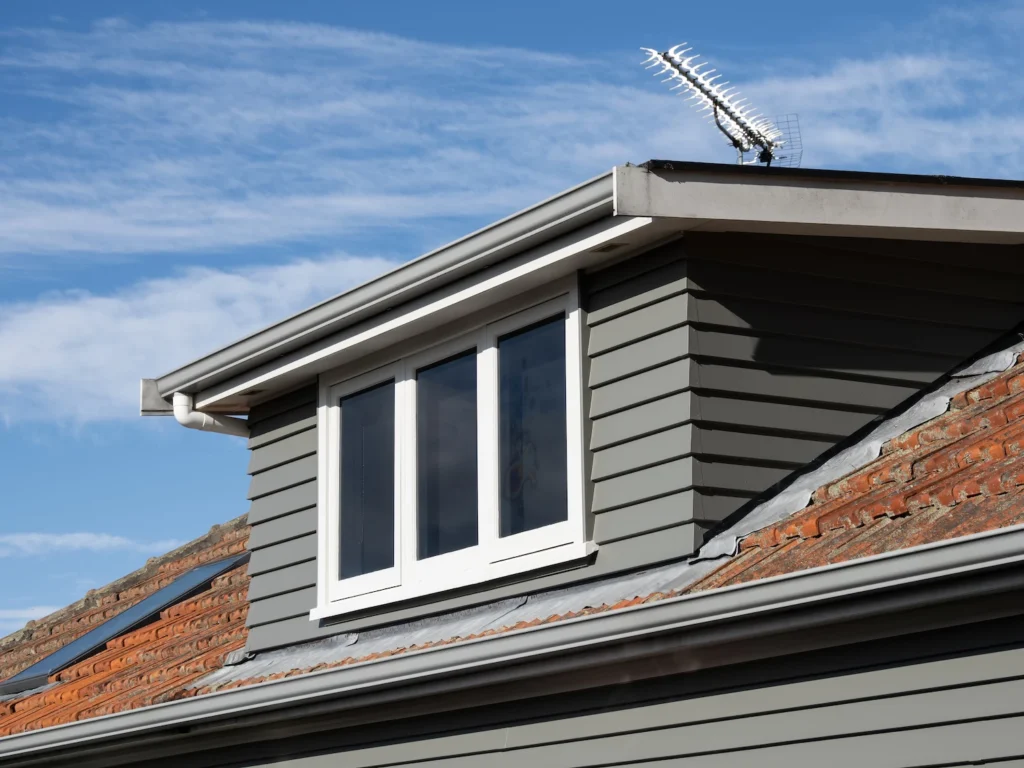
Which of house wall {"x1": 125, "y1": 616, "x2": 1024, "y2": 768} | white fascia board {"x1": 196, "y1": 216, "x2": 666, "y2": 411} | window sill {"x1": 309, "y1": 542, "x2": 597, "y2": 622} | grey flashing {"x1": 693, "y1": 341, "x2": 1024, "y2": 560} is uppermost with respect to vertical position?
white fascia board {"x1": 196, "y1": 216, "x2": 666, "y2": 411}

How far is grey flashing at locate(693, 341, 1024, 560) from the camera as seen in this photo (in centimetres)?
695

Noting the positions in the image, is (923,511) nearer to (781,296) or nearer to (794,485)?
(794,485)

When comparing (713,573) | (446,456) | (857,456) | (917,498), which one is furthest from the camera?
(446,456)

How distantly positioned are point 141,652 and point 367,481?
2947 mm

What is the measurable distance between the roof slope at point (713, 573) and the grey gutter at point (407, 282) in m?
1.74

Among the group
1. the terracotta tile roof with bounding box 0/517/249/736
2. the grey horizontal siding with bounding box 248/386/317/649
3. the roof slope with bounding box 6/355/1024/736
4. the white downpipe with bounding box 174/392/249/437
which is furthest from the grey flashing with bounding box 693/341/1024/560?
the white downpipe with bounding box 174/392/249/437

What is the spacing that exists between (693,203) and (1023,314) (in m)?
2.51

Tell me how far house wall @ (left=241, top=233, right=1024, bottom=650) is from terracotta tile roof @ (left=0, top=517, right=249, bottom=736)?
182 centimetres

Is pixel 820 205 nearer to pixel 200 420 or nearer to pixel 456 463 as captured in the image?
pixel 456 463

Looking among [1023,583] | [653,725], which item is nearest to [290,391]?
[653,725]

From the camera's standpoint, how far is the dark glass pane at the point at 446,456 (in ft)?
26.9

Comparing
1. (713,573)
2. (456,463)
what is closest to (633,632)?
(713,573)

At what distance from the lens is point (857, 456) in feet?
24.2

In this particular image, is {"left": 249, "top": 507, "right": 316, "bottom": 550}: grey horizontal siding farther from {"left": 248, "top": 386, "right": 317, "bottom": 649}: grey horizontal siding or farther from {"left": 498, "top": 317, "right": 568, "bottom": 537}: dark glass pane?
→ {"left": 498, "top": 317, "right": 568, "bottom": 537}: dark glass pane
